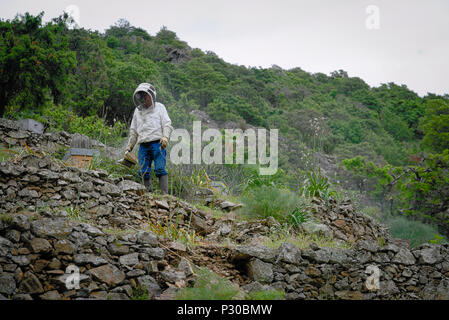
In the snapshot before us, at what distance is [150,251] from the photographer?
3.24 m

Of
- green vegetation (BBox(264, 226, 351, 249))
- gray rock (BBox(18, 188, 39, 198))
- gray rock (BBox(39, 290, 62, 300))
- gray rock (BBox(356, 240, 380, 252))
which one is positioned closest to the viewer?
gray rock (BBox(39, 290, 62, 300))

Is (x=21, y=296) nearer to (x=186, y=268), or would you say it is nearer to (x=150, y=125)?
(x=186, y=268)

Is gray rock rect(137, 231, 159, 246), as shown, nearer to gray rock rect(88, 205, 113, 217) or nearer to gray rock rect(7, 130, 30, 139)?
gray rock rect(88, 205, 113, 217)

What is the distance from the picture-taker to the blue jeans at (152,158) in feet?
18.3

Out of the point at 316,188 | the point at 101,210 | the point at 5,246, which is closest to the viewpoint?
the point at 5,246

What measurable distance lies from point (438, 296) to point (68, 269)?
359 cm

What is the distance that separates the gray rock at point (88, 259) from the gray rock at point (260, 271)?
144 cm

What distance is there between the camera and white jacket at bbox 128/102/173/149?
18.4 ft

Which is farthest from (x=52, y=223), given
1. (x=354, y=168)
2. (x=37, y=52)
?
(x=354, y=168)

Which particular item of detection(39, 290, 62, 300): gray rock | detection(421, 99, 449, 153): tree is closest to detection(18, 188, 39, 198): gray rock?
detection(39, 290, 62, 300): gray rock

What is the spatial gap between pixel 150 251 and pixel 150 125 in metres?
2.81

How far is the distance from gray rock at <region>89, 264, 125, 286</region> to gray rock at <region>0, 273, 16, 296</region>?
54 cm

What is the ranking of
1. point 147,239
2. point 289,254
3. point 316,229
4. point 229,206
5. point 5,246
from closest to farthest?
point 5,246
point 147,239
point 289,254
point 316,229
point 229,206

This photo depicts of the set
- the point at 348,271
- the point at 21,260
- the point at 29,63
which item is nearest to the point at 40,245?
the point at 21,260
